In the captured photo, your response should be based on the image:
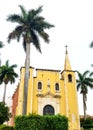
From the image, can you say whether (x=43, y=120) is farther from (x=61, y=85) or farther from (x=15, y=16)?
(x=61, y=85)

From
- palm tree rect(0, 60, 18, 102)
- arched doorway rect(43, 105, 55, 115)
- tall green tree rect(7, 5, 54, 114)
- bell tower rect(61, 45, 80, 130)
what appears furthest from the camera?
palm tree rect(0, 60, 18, 102)

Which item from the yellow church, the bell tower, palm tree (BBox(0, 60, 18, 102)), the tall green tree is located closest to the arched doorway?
the yellow church

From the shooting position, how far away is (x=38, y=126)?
24.7 m

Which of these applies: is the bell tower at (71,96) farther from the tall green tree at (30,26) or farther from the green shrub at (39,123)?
the green shrub at (39,123)

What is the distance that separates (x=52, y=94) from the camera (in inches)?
1724

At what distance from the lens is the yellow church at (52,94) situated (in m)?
41.9

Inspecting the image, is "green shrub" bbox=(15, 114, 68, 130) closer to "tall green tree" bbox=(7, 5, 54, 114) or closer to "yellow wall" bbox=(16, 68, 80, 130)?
"tall green tree" bbox=(7, 5, 54, 114)

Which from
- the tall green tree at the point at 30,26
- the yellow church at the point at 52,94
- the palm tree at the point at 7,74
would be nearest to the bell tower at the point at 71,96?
the yellow church at the point at 52,94

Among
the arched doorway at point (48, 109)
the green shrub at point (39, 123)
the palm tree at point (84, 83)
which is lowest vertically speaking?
the green shrub at point (39, 123)

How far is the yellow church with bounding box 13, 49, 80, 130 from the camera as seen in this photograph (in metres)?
41.9

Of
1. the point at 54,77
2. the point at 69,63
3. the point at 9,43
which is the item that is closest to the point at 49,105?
the point at 54,77

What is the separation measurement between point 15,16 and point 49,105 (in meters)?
17.2

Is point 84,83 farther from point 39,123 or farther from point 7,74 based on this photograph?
point 39,123

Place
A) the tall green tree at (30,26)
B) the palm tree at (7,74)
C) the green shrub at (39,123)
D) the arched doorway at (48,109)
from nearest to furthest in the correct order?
the green shrub at (39,123) → the tall green tree at (30,26) → the arched doorway at (48,109) → the palm tree at (7,74)
